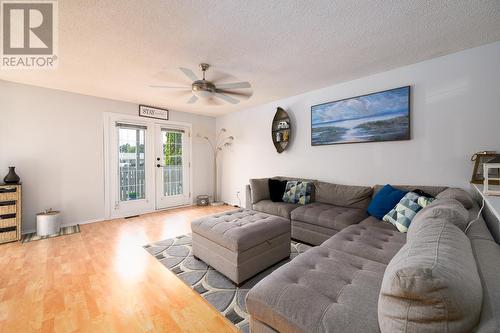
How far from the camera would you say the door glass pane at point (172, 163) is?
4.81 metres

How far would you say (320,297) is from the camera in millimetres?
1067

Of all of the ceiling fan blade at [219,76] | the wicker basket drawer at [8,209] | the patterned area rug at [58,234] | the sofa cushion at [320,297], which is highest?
the ceiling fan blade at [219,76]

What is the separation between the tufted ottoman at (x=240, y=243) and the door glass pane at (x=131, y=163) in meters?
2.66

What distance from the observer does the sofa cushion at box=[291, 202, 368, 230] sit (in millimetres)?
2506

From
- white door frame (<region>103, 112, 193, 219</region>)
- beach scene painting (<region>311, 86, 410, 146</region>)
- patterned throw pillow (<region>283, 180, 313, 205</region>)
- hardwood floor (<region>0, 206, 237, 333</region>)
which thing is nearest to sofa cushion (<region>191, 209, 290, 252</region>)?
hardwood floor (<region>0, 206, 237, 333</region>)

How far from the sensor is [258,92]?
3.66 metres

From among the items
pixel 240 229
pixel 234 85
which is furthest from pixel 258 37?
pixel 240 229

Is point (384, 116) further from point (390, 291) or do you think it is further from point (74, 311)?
point (74, 311)

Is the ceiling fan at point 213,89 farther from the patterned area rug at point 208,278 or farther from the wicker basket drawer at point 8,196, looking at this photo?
the wicker basket drawer at point 8,196

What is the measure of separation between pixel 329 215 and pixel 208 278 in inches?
62.5

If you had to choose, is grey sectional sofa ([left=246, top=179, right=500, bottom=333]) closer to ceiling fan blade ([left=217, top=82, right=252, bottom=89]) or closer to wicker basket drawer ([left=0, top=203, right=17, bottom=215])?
ceiling fan blade ([left=217, top=82, right=252, bottom=89])

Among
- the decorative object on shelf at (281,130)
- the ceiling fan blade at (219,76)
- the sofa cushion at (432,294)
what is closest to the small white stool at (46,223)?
the ceiling fan blade at (219,76)

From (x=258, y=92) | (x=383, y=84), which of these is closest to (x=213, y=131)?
(x=258, y=92)

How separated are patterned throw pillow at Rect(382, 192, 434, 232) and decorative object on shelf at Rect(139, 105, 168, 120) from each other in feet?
14.7
